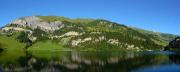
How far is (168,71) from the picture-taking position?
3706 inches

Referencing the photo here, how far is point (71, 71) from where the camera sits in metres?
99.2

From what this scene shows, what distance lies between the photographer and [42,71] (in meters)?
99.4

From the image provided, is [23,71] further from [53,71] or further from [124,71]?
[124,71]

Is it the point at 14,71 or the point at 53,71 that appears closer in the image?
the point at 14,71

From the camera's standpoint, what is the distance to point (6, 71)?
316 ft

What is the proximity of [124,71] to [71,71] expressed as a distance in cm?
1780

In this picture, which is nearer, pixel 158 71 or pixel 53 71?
pixel 158 71

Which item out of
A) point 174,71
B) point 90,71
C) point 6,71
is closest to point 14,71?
point 6,71

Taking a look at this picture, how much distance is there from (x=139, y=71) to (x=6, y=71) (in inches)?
1701

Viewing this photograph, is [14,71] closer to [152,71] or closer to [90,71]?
[90,71]

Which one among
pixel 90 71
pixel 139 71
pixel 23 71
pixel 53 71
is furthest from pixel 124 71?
pixel 23 71

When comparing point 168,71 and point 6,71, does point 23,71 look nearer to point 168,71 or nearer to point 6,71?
point 6,71

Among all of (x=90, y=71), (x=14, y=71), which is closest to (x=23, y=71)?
(x=14, y=71)

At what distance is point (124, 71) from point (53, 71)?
24.9 m
